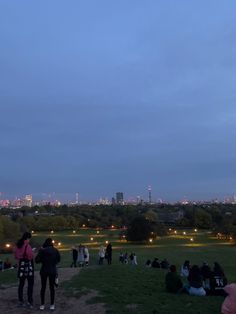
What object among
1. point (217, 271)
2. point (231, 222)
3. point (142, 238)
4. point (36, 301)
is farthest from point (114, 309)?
point (231, 222)

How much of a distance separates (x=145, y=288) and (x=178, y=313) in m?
4.03

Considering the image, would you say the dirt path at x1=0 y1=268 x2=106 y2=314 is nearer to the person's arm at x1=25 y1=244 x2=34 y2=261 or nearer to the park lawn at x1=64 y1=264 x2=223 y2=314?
the park lawn at x1=64 y1=264 x2=223 y2=314

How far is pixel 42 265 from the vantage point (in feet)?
42.4

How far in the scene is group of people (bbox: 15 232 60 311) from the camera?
12.9 m

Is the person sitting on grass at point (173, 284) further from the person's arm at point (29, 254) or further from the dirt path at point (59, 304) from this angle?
the person's arm at point (29, 254)

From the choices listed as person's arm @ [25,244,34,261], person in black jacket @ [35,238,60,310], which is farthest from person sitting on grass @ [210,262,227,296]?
person's arm @ [25,244,34,261]

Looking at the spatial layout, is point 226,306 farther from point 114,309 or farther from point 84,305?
point 84,305

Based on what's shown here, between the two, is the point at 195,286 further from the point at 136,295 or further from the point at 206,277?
the point at 206,277

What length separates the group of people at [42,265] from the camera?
12.9 metres

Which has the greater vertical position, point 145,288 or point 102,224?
point 102,224

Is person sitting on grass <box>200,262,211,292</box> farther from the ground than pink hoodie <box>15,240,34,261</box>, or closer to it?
closer to it

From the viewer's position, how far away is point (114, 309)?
13328 millimetres

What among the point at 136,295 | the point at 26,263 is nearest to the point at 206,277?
the point at 136,295

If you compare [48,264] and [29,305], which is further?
[29,305]
